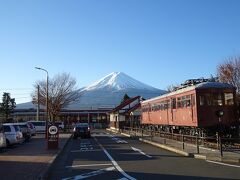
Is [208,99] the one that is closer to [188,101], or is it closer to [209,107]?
[209,107]

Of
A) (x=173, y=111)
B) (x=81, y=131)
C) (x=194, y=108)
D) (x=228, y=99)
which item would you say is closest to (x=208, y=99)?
(x=194, y=108)

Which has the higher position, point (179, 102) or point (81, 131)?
point (179, 102)

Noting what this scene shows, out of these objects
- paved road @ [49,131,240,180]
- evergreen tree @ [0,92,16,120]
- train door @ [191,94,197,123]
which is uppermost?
evergreen tree @ [0,92,16,120]

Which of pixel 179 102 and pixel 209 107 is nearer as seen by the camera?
pixel 209 107

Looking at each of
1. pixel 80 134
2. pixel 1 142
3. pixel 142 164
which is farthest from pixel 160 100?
pixel 142 164

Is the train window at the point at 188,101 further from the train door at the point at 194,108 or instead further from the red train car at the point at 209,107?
the train door at the point at 194,108

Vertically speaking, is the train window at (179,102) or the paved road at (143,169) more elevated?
the train window at (179,102)

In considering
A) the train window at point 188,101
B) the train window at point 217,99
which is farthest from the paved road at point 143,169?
the train window at point 188,101

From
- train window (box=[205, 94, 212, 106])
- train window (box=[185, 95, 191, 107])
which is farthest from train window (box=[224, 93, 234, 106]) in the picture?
train window (box=[185, 95, 191, 107])

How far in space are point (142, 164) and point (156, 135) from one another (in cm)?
2607

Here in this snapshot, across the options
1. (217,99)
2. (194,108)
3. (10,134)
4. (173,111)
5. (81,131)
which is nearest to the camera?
(194,108)

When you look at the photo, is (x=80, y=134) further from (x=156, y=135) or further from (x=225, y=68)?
(x=225, y=68)

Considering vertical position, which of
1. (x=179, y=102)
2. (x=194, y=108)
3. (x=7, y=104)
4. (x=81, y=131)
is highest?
(x=7, y=104)

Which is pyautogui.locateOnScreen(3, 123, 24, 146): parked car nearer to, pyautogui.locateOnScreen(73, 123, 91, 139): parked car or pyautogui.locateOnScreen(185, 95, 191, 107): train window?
pyautogui.locateOnScreen(185, 95, 191, 107): train window
